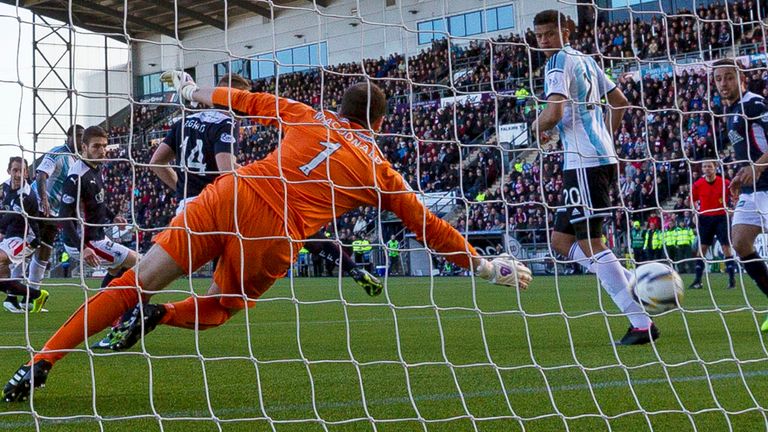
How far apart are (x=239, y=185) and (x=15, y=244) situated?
266 inches

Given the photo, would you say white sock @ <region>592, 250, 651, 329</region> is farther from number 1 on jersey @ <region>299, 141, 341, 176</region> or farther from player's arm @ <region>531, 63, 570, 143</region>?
number 1 on jersey @ <region>299, 141, 341, 176</region>

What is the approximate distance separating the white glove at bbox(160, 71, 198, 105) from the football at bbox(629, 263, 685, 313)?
2642mm

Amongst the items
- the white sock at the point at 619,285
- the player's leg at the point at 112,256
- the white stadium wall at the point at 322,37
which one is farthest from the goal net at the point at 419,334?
the white stadium wall at the point at 322,37

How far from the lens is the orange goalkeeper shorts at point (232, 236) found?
377 centimetres

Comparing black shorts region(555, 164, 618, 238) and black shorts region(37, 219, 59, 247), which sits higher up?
black shorts region(37, 219, 59, 247)

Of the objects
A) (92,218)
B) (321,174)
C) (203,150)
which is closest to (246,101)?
(321,174)

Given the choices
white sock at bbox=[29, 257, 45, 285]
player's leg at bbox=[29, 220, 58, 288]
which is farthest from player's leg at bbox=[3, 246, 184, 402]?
white sock at bbox=[29, 257, 45, 285]

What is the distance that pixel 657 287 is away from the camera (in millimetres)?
4871

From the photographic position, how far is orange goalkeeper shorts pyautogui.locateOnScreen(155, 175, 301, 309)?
12.4 ft

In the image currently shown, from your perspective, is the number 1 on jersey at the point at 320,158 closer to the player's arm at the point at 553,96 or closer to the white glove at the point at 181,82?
the white glove at the point at 181,82

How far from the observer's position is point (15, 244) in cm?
964

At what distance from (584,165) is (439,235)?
1.99 m

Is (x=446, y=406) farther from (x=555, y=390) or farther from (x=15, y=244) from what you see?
(x=15, y=244)

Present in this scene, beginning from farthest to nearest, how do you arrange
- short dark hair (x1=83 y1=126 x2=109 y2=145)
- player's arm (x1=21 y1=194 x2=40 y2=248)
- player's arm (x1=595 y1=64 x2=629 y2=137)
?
player's arm (x1=21 y1=194 x2=40 y2=248) → short dark hair (x1=83 y1=126 x2=109 y2=145) → player's arm (x1=595 y1=64 x2=629 y2=137)
